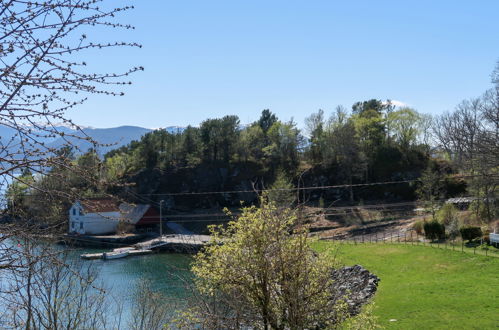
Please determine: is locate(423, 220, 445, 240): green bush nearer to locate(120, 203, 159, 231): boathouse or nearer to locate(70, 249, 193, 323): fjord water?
locate(70, 249, 193, 323): fjord water

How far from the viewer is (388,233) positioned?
147 ft

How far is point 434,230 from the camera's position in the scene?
3447 centimetres

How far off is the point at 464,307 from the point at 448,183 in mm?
47261

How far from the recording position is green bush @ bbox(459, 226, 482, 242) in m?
31.0

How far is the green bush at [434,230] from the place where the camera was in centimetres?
3428

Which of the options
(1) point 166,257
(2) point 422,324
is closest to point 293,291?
(2) point 422,324

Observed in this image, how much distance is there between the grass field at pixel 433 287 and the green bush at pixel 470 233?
332 cm

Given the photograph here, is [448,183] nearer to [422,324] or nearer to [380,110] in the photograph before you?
[380,110]

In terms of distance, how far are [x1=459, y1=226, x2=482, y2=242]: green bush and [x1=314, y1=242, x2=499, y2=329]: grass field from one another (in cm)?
332

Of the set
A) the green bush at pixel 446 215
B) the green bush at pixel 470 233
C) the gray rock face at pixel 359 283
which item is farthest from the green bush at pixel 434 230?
the gray rock face at pixel 359 283

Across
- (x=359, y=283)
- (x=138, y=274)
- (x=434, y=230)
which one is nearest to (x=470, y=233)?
(x=434, y=230)

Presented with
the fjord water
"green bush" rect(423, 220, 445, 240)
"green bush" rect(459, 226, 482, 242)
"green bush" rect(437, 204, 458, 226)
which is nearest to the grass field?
"green bush" rect(459, 226, 482, 242)

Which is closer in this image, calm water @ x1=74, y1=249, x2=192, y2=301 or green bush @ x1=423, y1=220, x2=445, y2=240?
calm water @ x1=74, y1=249, x2=192, y2=301

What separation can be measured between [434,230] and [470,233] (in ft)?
12.0
